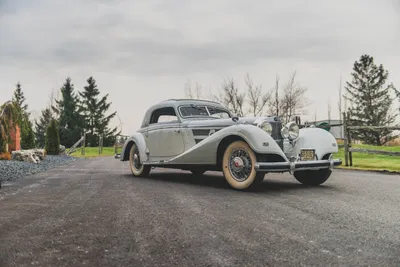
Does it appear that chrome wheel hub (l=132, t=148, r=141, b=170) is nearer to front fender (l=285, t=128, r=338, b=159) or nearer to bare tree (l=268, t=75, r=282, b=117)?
front fender (l=285, t=128, r=338, b=159)

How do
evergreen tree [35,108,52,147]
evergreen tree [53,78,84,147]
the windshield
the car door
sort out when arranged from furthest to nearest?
evergreen tree [35,108,52,147] < evergreen tree [53,78,84,147] < the windshield < the car door

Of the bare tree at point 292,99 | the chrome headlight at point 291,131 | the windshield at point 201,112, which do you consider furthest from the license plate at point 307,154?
the bare tree at point 292,99

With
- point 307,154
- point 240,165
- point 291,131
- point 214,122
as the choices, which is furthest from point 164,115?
point 307,154

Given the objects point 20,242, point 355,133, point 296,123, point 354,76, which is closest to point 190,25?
point 296,123

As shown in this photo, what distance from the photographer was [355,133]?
3331 cm

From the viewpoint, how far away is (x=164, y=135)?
7957 mm

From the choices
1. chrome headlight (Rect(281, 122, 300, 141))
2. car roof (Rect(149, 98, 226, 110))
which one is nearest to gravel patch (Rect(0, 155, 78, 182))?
car roof (Rect(149, 98, 226, 110))

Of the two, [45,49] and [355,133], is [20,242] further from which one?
[355,133]

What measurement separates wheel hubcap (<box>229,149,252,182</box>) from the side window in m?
2.12

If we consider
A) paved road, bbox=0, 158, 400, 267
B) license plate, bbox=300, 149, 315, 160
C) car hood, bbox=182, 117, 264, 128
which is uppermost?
car hood, bbox=182, 117, 264, 128

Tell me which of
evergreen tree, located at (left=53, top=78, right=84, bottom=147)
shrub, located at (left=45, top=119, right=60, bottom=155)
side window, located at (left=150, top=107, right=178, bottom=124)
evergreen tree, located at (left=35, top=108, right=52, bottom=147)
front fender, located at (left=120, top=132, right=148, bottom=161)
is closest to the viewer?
side window, located at (left=150, top=107, right=178, bottom=124)

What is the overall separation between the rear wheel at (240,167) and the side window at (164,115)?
2.05 metres

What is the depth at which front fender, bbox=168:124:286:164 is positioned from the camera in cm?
568

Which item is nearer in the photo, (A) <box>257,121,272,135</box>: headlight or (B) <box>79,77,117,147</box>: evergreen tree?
(A) <box>257,121,272,135</box>: headlight
